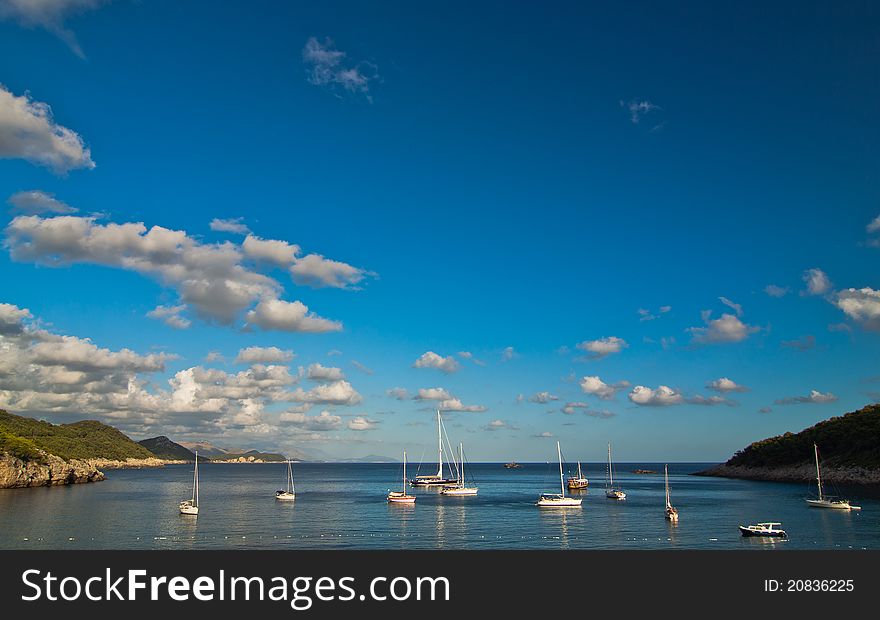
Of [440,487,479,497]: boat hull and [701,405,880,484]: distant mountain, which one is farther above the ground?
[701,405,880,484]: distant mountain

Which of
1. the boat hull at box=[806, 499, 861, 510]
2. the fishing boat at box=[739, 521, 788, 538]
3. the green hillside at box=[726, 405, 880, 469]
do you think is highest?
the green hillside at box=[726, 405, 880, 469]

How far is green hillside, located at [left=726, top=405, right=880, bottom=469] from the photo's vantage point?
149750mm

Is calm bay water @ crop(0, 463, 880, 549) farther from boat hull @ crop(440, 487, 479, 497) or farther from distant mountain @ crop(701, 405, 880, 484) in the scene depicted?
distant mountain @ crop(701, 405, 880, 484)

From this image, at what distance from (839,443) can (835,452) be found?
289 cm

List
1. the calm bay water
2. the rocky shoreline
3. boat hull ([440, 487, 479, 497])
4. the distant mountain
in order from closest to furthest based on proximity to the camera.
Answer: the calm bay water
the rocky shoreline
boat hull ([440, 487, 479, 497])
the distant mountain

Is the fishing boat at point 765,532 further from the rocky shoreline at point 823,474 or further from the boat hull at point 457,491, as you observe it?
the rocky shoreline at point 823,474

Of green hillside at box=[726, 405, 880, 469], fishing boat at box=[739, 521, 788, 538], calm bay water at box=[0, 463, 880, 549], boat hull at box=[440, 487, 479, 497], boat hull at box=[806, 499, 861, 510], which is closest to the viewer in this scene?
calm bay water at box=[0, 463, 880, 549]

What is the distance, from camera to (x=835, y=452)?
16212 centimetres

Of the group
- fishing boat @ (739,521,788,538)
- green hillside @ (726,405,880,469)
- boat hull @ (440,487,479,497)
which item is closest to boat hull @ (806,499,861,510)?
fishing boat @ (739,521,788,538)

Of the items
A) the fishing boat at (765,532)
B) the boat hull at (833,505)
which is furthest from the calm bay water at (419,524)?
the boat hull at (833,505)

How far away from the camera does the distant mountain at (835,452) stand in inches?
5709
